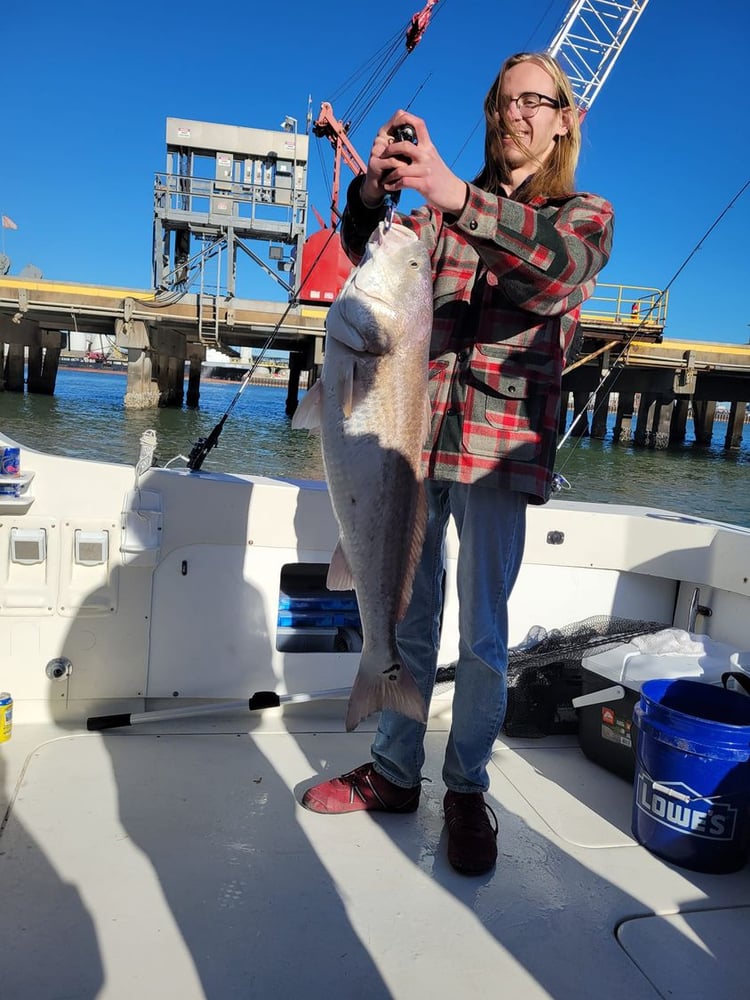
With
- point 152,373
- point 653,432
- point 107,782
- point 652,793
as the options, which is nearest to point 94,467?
point 107,782

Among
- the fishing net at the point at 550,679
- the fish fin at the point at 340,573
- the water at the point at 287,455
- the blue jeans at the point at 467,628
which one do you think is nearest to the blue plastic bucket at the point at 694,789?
the blue jeans at the point at 467,628

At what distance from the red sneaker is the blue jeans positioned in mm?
37

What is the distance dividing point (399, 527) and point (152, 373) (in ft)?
98.2

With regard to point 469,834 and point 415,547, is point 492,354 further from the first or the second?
point 469,834

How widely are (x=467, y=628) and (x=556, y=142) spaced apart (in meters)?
1.61

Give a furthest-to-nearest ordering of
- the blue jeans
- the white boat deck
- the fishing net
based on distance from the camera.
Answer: the fishing net
the blue jeans
the white boat deck

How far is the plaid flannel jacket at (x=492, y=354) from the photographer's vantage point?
6.79 ft

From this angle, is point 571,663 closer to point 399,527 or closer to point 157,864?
point 399,527

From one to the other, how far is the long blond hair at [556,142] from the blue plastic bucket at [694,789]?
1800mm

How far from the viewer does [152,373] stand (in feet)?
97.8

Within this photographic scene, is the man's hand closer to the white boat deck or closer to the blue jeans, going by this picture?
the blue jeans

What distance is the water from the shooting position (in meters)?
17.1

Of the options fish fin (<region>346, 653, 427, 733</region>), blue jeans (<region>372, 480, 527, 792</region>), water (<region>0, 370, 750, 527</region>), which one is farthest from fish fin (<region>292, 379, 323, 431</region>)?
water (<region>0, 370, 750, 527</region>)

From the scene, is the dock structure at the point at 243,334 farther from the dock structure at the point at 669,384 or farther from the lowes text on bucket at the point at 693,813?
the lowes text on bucket at the point at 693,813
